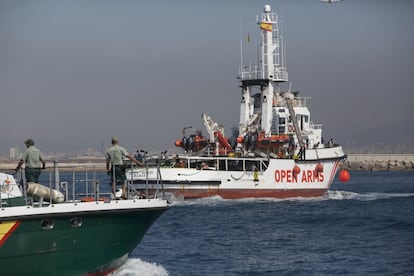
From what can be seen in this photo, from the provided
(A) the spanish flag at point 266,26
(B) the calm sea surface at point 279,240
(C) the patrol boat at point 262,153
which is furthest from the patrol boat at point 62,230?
(A) the spanish flag at point 266,26

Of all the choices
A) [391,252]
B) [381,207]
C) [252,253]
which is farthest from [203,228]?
[381,207]

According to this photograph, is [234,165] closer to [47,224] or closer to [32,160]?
[32,160]

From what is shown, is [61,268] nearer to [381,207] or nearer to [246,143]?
[381,207]

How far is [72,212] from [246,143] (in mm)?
25682

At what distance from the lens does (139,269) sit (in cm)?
1800

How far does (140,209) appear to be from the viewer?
664 inches

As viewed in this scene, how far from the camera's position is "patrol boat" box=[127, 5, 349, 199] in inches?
1521

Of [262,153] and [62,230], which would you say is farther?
[262,153]

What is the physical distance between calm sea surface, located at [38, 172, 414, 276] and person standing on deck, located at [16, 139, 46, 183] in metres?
2.55

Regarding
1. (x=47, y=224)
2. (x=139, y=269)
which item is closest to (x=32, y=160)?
(x=47, y=224)

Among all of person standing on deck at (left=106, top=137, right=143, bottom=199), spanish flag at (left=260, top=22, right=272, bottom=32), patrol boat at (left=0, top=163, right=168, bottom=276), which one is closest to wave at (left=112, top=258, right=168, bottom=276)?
patrol boat at (left=0, top=163, right=168, bottom=276)

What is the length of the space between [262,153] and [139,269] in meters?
23.7

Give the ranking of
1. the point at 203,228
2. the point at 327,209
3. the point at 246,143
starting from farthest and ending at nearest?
the point at 246,143
the point at 327,209
the point at 203,228

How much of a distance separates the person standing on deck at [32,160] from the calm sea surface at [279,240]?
2.55m
